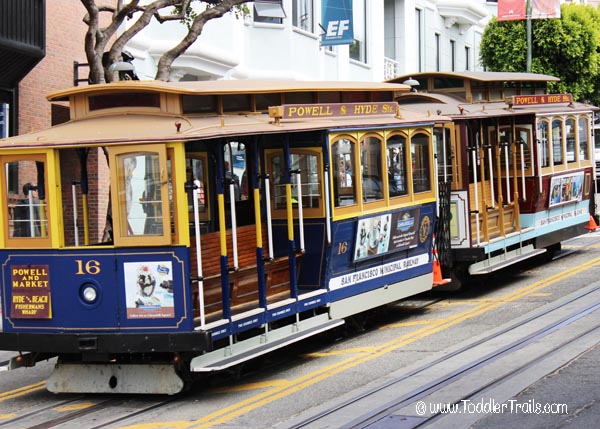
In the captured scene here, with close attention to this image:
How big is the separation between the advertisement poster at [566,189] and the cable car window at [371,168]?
20.4ft

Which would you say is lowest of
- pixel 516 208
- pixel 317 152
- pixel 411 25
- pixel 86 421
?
pixel 86 421

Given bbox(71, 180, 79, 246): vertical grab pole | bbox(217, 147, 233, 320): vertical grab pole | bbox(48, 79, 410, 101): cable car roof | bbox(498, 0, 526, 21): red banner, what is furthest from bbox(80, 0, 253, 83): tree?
bbox(498, 0, 526, 21): red banner

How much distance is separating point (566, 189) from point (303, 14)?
29.1 ft

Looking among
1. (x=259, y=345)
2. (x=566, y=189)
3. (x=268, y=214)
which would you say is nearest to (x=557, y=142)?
(x=566, y=189)

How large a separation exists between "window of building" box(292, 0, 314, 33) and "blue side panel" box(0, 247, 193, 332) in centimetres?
1566

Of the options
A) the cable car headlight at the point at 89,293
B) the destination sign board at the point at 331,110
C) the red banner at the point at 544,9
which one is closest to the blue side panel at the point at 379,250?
the destination sign board at the point at 331,110

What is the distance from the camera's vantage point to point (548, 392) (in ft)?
30.9

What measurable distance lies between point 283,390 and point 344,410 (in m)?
1.23

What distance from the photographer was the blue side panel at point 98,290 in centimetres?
976

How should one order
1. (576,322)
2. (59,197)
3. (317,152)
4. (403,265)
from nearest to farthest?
1. (59,197)
2. (317,152)
3. (576,322)
4. (403,265)

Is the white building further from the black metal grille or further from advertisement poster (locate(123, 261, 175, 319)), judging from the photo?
advertisement poster (locate(123, 261, 175, 319))

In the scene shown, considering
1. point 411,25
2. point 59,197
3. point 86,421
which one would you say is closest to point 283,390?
point 86,421

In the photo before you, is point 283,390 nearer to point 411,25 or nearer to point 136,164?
point 136,164

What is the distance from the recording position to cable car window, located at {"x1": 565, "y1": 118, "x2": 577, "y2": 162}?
62.8 feet
